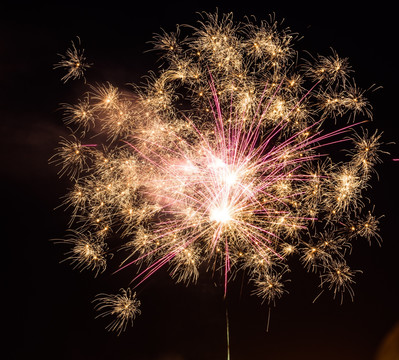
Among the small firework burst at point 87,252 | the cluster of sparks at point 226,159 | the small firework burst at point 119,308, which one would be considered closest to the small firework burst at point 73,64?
the cluster of sparks at point 226,159

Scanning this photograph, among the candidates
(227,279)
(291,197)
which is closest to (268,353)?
(227,279)

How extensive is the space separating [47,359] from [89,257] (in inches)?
37.3

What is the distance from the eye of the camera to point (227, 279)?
203cm

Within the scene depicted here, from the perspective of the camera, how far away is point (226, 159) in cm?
184

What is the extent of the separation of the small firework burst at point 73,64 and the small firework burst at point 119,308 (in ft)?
5.80

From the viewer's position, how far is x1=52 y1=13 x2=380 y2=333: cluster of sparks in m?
1.84

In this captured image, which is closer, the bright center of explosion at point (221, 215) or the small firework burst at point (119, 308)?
the bright center of explosion at point (221, 215)

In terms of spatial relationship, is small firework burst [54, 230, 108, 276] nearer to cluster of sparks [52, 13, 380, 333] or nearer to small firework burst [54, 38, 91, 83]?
cluster of sparks [52, 13, 380, 333]

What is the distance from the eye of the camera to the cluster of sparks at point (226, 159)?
184cm

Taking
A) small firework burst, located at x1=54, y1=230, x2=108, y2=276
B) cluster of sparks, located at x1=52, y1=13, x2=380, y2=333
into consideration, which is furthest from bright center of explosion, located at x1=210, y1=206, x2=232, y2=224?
small firework burst, located at x1=54, y1=230, x2=108, y2=276

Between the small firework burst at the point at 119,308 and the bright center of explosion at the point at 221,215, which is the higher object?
the bright center of explosion at the point at 221,215

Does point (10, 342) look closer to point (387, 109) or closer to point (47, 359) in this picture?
point (47, 359)

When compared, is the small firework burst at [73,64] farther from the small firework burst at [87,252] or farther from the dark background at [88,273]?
the small firework burst at [87,252]

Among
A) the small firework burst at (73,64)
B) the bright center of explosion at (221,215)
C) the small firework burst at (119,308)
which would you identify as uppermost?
the small firework burst at (73,64)
